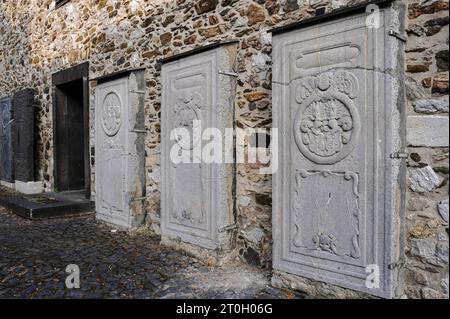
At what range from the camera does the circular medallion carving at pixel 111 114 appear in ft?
14.3

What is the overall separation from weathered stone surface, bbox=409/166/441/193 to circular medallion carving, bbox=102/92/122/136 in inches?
127

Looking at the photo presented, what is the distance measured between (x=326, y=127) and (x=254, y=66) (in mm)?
1034

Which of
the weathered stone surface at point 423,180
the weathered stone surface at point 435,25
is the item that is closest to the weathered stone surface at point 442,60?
the weathered stone surface at point 435,25

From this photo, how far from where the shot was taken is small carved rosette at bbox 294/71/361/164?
90.8 inches

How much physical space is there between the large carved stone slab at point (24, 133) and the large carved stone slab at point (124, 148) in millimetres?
3050

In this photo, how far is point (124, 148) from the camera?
4.25 m

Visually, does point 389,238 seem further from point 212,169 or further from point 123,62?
point 123,62

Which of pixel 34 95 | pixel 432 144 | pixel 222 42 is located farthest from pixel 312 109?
pixel 34 95

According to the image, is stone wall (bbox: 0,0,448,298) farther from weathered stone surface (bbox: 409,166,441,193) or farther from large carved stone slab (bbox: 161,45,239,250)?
large carved stone slab (bbox: 161,45,239,250)

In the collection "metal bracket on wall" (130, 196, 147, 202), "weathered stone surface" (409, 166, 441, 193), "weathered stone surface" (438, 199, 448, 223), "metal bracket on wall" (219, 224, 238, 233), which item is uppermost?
"weathered stone surface" (409, 166, 441, 193)

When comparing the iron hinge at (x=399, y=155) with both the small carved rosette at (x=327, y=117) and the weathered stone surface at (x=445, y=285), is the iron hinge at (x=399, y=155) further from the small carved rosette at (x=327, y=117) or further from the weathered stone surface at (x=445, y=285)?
the weathered stone surface at (x=445, y=285)

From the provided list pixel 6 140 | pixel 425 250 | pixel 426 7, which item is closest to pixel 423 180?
pixel 425 250

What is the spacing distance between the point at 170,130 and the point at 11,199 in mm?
3582

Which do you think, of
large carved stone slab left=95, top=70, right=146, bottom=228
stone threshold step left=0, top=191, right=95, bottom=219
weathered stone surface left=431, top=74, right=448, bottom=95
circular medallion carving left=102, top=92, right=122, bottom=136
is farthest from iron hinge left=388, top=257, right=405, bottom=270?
stone threshold step left=0, top=191, right=95, bottom=219
